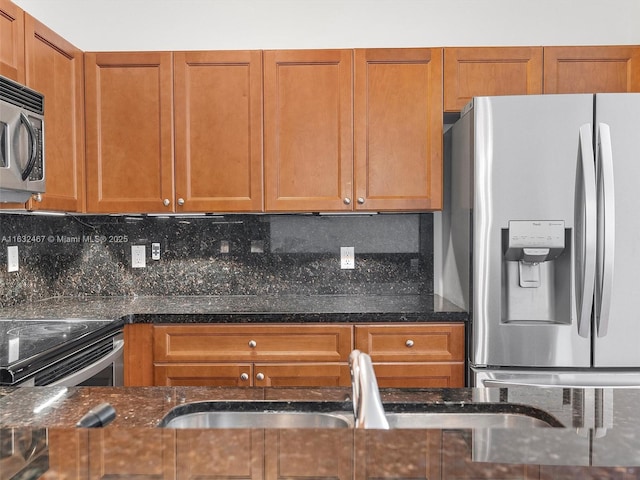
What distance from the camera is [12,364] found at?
1595mm

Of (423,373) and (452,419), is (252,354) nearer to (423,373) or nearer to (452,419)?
(423,373)

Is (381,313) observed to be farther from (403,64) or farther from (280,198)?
(403,64)

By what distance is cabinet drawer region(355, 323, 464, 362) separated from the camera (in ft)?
8.12

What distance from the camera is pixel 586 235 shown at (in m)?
2.26

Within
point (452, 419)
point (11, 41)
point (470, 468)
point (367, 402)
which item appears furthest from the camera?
point (11, 41)

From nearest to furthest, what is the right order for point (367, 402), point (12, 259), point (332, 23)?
point (367, 402) < point (12, 259) < point (332, 23)

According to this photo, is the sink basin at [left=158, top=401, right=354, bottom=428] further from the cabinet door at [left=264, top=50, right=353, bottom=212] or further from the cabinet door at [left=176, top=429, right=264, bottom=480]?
the cabinet door at [left=264, top=50, right=353, bottom=212]

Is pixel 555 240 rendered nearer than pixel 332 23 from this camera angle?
Yes

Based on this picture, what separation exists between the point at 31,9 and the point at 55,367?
2228mm

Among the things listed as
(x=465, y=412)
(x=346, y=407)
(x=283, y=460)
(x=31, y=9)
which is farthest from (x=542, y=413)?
(x=31, y=9)

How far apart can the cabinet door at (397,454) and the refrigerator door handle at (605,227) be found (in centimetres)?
189

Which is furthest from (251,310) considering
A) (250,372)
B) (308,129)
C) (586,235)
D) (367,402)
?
(367,402)

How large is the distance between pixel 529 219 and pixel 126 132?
78.3 inches

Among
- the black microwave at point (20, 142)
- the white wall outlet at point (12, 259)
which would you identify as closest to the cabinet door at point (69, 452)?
the black microwave at point (20, 142)
